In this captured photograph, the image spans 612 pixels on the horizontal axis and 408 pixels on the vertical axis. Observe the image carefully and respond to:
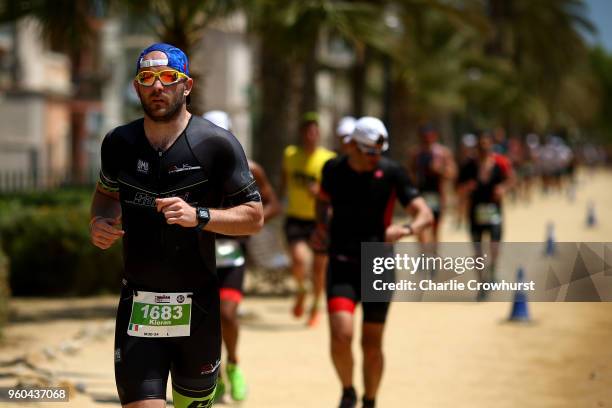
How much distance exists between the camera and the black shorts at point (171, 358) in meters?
4.34

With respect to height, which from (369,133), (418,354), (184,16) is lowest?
(418,354)

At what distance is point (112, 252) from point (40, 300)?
119 cm

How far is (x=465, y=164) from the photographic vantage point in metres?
13.8

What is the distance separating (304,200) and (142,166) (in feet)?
21.7

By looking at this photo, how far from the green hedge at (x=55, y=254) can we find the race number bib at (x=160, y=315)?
840 centimetres

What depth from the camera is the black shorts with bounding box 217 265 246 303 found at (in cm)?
731

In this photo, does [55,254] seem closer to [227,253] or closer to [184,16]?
[184,16]

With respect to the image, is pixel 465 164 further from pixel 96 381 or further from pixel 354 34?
pixel 96 381

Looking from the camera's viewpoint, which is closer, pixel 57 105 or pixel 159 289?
pixel 159 289

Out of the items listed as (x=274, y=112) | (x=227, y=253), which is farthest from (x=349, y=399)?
(x=274, y=112)

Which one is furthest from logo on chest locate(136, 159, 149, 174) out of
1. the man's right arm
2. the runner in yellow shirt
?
the runner in yellow shirt

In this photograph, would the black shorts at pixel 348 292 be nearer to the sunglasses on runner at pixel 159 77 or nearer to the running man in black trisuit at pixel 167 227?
the running man in black trisuit at pixel 167 227

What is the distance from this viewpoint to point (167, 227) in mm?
4340

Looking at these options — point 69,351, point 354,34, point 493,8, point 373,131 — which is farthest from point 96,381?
point 493,8
